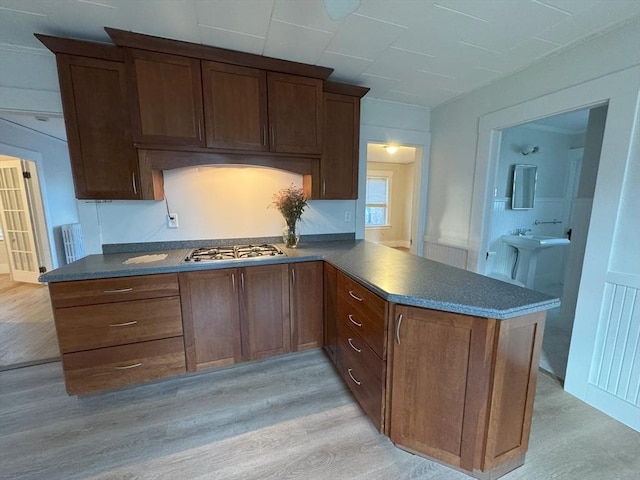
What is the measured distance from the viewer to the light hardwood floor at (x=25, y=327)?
237 centimetres

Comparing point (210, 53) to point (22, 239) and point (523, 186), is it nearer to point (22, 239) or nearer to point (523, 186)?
point (523, 186)

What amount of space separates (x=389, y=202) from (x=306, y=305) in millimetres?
5528

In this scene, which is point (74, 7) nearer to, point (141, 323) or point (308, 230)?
point (141, 323)

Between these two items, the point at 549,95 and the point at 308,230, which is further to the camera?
the point at 308,230

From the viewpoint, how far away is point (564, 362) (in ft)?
7.44

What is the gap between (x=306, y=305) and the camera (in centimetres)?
227

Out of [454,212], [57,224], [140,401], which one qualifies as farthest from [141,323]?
[57,224]

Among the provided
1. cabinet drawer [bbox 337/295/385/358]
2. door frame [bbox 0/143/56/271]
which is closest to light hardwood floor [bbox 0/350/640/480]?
cabinet drawer [bbox 337/295/385/358]

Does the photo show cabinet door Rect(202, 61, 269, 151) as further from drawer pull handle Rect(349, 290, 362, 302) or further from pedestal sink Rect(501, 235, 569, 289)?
→ pedestal sink Rect(501, 235, 569, 289)

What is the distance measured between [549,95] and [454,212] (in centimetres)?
125

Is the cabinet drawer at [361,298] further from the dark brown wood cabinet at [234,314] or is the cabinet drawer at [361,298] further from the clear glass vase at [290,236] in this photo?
the clear glass vase at [290,236]

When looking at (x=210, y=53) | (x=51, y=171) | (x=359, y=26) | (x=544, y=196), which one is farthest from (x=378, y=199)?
(x=51, y=171)

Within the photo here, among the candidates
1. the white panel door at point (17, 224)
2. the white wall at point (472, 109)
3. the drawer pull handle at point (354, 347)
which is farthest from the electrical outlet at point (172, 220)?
the white panel door at point (17, 224)

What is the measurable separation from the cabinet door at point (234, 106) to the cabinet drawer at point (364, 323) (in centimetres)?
144
